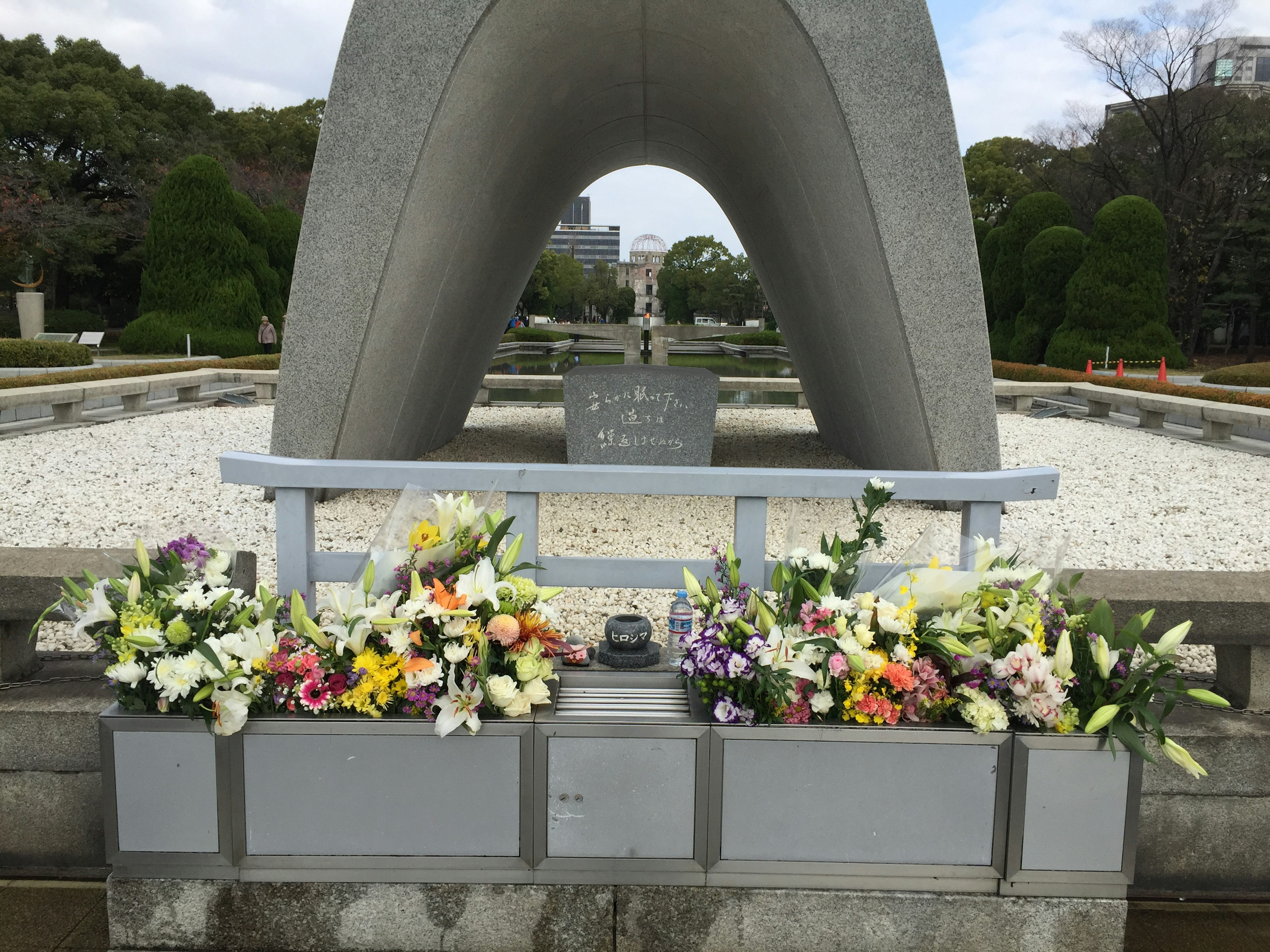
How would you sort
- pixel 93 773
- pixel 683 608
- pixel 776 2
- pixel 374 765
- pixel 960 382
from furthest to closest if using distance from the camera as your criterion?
pixel 960 382
pixel 776 2
pixel 683 608
pixel 93 773
pixel 374 765

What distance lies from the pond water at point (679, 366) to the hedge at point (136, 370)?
4.48 meters

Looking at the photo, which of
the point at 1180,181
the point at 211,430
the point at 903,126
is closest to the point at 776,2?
the point at 903,126

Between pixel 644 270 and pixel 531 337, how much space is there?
66.2 m

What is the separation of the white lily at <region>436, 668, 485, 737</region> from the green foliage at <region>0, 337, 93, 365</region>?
704 inches

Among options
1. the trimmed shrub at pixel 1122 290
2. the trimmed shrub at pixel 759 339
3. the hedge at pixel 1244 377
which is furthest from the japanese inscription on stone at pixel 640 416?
the trimmed shrub at pixel 759 339

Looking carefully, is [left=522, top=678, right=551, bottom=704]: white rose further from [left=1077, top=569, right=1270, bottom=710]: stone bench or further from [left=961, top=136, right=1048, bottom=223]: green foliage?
[left=961, top=136, right=1048, bottom=223]: green foliage

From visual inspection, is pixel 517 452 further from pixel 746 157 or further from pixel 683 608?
pixel 683 608

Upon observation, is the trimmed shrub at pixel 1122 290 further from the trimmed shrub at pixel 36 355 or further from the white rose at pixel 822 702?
the white rose at pixel 822 702

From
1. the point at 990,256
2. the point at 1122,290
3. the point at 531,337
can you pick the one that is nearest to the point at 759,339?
the point at 531,337

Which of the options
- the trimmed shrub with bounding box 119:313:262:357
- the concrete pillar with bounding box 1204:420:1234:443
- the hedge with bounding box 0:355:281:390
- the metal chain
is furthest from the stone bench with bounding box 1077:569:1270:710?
the trimmed shrub with bounding box 119:313:262:357

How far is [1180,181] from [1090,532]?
2912cm

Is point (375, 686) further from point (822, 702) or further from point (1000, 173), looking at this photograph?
point (1000, 173)

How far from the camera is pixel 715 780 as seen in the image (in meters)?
1.99

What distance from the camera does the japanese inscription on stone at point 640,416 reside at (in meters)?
7.51
